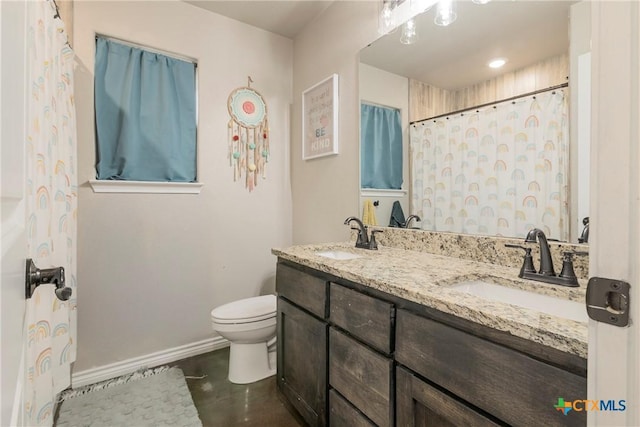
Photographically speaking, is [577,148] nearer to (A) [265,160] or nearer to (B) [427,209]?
(B) [427,209]

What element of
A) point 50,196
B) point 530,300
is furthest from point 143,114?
point 530,300

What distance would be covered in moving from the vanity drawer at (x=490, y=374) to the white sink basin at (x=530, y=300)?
259mm

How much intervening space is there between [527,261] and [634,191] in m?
0.84

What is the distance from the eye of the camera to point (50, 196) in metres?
1.29

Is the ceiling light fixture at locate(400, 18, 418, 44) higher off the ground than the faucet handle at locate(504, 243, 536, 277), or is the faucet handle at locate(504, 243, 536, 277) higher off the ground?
the ceiling light fixture at locate(400, 18, 418, 44)

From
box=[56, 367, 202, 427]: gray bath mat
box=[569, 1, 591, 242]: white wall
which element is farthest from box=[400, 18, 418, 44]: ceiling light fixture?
box=[56, 367, 202, 427]: gray bath mat

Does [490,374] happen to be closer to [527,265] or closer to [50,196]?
[527,265]

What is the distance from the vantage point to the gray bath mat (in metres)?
1.60

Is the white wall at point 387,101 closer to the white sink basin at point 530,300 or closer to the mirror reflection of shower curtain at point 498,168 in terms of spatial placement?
the mirror reflection of shower curtain at point 498,168

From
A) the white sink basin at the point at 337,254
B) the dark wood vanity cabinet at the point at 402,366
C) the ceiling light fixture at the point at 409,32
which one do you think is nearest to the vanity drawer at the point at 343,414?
the dark wood vanity cabinet at the point at 402,366

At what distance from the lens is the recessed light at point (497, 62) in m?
1.31

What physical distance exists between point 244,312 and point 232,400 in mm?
496

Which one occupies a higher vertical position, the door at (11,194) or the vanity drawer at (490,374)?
the door at (11,194)

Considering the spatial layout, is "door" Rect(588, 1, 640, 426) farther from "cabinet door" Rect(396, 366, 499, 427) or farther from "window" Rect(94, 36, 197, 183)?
"window" Rect(94, 36, 197, 183)
